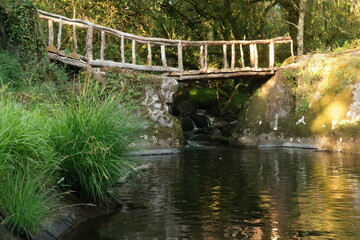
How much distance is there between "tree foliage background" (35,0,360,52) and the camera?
71.7ft

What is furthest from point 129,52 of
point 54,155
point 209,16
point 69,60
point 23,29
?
point 54,155

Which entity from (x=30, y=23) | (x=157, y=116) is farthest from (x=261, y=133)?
(x=30, y=23)

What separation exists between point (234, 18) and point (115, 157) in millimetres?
19853

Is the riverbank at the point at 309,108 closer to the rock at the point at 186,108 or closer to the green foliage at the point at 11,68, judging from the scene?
the rock at the point at 186,108

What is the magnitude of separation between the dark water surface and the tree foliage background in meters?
11.0

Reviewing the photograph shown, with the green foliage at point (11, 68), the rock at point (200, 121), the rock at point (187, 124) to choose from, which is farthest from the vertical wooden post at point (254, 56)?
the green foliage at point (11, 68)

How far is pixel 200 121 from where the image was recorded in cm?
2373

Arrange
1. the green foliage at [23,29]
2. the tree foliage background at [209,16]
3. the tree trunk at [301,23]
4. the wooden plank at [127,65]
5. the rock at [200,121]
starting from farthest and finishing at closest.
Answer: the rock at [200,121] → the tree trunk at [301,23] → the tree foliage background at [209,16] → the wooden plank at [127,65] → the green foliage at [23,29]

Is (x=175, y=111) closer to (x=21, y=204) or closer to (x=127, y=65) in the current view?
(x=127, y=65)

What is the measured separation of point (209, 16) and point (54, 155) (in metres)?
20.1

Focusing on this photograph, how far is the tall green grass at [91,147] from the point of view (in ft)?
21.8

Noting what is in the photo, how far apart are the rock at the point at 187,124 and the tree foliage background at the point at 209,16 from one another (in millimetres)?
4158

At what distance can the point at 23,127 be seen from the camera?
545cm

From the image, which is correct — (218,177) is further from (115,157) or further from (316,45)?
(316,45)
